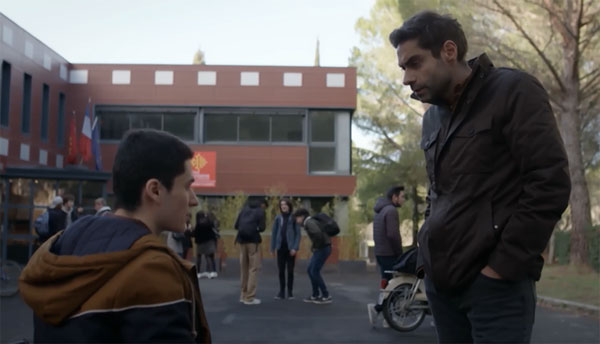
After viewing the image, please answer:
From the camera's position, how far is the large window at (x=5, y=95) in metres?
20.6

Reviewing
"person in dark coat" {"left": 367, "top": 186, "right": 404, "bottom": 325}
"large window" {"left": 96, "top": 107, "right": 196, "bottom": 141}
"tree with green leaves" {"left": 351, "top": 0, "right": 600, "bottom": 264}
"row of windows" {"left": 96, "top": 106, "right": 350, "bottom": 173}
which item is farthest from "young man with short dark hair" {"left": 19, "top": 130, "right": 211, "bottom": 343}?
"large window" {"left": 96, "top": 107, "right": 196, "bottom": 141}

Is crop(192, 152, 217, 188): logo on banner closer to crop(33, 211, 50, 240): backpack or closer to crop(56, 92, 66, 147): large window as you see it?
crop(56, 92, 66, 147): large window

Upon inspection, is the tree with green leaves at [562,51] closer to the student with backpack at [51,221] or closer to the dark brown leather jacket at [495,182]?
the student with backpack at [51,221]

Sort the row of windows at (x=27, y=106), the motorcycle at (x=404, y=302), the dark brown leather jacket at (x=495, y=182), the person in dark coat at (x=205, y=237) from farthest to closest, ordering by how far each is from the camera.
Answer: the row of windows at (x=27, y=106)
the person in dark coat at (x=205, y=237)
the motorcycle at (x=404, y=302)
the dark brown leather jacket at (x=495, y=182)

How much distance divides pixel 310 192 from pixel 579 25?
13.5 metres

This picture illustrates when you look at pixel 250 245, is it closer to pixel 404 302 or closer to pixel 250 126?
pixel 404 302

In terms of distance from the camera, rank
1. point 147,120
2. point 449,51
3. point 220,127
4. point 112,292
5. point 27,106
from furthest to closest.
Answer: point 147,120, point 220,127, point 27,106, point 449,51, point 112,292

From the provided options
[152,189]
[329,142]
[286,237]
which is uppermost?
[329,142]

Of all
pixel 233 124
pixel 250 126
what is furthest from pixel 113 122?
pixel 250 126

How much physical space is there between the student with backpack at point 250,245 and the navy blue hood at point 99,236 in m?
9.54

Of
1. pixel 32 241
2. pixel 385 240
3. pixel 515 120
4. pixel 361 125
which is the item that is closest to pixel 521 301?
pixel 515 120

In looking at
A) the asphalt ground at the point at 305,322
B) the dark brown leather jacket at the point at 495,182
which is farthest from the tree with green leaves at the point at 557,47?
the dark brown leather jacket at the point at 495,182

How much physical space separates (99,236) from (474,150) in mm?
1417

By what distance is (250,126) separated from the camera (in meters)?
28.3
